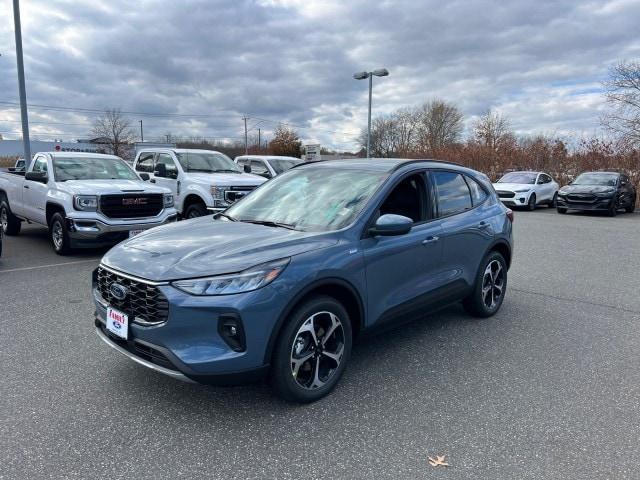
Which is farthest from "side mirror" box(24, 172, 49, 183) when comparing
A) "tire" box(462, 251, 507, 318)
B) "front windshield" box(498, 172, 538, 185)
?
"front windshield" box(498, 172, 538, 185)

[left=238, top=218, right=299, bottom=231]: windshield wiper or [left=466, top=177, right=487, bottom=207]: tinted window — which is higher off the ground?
[left=466, top=177, right=487, bottom=207]: tinted window

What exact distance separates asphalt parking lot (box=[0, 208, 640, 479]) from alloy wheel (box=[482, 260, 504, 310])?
237mm

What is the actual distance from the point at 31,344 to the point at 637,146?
27.5 meters

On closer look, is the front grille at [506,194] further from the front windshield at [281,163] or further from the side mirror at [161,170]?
the side mirror at [161,170]

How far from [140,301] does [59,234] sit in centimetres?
635

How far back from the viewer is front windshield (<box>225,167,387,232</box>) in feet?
12.6

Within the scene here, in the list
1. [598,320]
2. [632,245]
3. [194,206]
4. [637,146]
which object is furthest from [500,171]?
[598,320]

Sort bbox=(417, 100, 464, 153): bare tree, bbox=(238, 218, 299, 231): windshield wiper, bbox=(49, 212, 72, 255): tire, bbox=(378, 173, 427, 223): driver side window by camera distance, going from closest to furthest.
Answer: bbox=(238, 218, 299, 231): windshield wiper → bbox=(378, 173, 427, 223): driver side window → bbox=(49, 212, 72, 255): tire → bbox=(417, 100, 464, 153): bare tree

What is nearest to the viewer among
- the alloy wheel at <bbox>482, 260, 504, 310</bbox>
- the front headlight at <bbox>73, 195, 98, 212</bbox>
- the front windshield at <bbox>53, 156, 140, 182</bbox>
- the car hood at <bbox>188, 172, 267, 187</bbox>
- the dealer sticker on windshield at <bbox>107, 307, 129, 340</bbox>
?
the dealer sticker on windshield at <bbox>107, 307, 129, 340</bbox>

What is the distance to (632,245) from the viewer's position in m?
11.0

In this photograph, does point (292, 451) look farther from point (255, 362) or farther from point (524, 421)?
point (524, 421)

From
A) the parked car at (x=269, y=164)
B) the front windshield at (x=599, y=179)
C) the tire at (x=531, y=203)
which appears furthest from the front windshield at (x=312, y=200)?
the front windshield at (x=599, y=179)

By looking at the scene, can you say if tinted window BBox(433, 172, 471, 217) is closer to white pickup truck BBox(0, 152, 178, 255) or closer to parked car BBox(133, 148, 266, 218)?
white pickup truck BBox(0, 152, 178, 255)

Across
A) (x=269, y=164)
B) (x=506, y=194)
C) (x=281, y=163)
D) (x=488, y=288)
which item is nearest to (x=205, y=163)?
(x=269, y=164)
